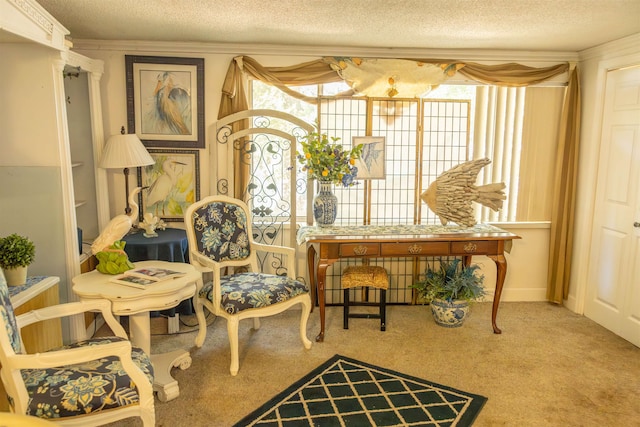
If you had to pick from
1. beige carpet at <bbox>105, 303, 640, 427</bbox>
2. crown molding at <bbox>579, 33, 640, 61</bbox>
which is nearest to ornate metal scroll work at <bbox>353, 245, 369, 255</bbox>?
beige carpet at <bbox>105, 303, 640, 427</bbox>

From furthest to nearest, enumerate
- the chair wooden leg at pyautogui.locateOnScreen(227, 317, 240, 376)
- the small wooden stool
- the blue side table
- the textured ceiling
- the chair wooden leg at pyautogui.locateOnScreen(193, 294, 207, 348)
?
the small wooden stool
the blue side table
the chair wooden leg at pyautogui.locateOnScreen(193, 294, 207, 348)
the chair wooden leg at pyautogui.locateOnScreen(227, 317, 240, 376)
the textured ceiling

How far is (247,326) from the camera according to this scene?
13.3ft

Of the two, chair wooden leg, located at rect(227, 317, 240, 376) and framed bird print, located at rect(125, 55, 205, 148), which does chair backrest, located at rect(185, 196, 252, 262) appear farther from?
framed bird print, located at rect(125, 55, 205, 148)

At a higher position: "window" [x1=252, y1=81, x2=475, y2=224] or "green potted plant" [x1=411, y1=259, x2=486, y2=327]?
"window" [x1=252, y1=81, x2=475, y2=224]

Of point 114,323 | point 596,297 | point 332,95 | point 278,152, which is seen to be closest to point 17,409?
point 114,323

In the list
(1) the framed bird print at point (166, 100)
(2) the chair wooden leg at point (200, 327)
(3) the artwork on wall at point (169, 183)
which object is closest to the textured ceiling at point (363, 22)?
(1) the framed bird print at point (166, 100)

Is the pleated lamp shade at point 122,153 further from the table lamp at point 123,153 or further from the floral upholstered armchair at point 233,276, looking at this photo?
the floral upholstered armchair at point 233,276

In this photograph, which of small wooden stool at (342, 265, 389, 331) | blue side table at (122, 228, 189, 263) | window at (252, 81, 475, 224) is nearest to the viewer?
blue side table at (122, 228, 189, 263)

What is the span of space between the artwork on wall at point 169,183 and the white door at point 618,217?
3.35 meters

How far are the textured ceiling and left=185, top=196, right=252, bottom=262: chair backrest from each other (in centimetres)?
126

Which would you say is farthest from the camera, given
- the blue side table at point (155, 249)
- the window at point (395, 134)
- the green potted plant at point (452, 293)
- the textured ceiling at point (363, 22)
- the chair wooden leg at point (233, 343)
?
the window at point (395, 134)

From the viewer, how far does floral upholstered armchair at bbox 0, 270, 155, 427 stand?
2000mm

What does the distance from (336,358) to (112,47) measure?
300cm

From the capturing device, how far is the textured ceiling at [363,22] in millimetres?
2961
